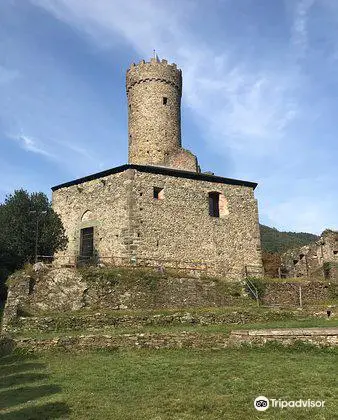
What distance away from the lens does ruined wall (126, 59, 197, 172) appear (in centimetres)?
3475

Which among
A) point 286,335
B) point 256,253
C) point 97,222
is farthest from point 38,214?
point 286,335

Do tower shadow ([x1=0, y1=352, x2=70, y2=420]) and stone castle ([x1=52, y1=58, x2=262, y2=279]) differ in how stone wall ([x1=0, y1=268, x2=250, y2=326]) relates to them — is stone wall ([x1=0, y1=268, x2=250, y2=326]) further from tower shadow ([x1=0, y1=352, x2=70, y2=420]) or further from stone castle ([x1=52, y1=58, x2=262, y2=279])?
tower shadow ([x1=0, y1=352, x2=70, y2=420])

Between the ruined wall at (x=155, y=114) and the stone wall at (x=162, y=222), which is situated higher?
the ruined wall at (x=155, y=114)

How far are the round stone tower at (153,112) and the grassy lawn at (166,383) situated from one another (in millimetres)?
21571

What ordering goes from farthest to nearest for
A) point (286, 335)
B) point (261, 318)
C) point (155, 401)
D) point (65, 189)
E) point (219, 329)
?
point (65, 189) → point (261, 318) → point (219, 329) → point (286, 335) → point (155, 401)

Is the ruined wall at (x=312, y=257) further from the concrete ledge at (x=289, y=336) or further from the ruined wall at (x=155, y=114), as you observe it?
the concrete ledge at (x=289, y=336)

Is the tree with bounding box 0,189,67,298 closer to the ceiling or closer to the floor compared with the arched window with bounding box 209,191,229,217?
closer to the floor

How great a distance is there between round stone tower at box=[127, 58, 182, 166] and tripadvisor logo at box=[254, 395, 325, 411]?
26422mm

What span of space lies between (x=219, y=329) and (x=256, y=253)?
1477cm

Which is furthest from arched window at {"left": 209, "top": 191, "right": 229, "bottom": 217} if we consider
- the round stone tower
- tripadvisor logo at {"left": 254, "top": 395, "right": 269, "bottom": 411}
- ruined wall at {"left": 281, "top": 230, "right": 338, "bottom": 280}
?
tripadvisor logo at {"left": 254, "top": 395, "right": 269, "bottom": 411}

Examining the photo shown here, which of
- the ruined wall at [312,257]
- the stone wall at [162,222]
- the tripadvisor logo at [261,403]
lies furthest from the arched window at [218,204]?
the tripadvisor logo at [261,403]

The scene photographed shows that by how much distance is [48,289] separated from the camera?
850 inches

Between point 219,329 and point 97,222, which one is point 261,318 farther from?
point 97,222

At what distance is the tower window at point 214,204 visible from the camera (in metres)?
31.0
